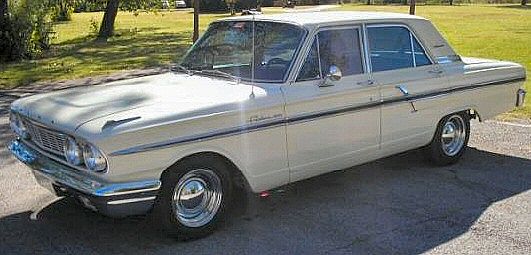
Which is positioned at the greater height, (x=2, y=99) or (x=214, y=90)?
(x=214, y=90)

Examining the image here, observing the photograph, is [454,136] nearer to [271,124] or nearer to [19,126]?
[271,124]

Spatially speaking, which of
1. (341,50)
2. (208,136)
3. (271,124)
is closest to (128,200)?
(208,136)

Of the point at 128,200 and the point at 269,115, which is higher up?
the point at 269,115

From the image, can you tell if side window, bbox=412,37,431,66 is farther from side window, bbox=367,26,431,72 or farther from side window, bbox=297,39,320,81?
side window, bbox=297,39,320,81

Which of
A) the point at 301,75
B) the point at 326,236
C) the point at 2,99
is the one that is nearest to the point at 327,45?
the point at 301,75

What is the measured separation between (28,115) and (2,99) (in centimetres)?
653

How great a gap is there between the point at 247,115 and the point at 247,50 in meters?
0.86

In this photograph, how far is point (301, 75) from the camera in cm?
461

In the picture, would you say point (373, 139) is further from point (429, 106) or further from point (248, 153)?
point (248, 153)

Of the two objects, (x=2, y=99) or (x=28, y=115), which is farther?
(x=2, y=99)

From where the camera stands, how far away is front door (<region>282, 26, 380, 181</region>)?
4547 millimetres

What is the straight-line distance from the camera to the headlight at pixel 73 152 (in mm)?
3800

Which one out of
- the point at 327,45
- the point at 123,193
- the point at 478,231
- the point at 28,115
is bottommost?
the point at 478,231

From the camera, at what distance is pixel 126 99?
4285 mm
